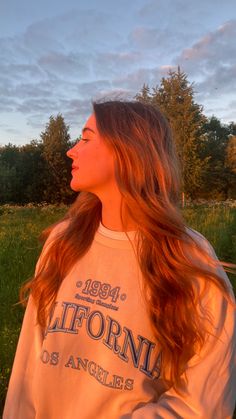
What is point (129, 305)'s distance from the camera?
1729mm

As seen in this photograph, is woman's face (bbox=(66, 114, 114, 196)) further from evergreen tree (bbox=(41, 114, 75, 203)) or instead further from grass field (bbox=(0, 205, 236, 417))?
evergreen tree (bbox=(41, 114, 75, 203))

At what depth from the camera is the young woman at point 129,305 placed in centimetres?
160

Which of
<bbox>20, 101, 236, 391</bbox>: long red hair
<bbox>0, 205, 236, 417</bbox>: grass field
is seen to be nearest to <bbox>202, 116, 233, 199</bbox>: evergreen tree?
<bbox>0, 205, 236, 417</bbox>: grass field

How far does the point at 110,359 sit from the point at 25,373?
1.70 feet

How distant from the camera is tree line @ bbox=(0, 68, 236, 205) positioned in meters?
30.1

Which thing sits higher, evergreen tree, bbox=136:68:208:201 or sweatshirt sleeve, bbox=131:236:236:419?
evergreen tree, bbox=136:68:208:201

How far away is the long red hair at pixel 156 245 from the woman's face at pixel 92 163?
37 millimetres

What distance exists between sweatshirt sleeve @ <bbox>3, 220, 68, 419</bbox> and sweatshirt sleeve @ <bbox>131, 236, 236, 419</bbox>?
59 centimetres

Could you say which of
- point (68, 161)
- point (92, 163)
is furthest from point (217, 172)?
point (92, 163)

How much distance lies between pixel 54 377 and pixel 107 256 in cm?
56

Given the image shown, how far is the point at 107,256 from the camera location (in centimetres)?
188

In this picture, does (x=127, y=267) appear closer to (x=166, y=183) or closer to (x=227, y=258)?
(x=166, y=183)

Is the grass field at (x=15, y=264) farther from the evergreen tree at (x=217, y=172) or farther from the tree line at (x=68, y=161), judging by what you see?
the evergreen tree at (x=217, y=172)

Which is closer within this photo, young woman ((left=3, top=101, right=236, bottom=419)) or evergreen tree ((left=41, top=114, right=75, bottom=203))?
young woman ((left=3, top=101, right=236, bottom=419))
